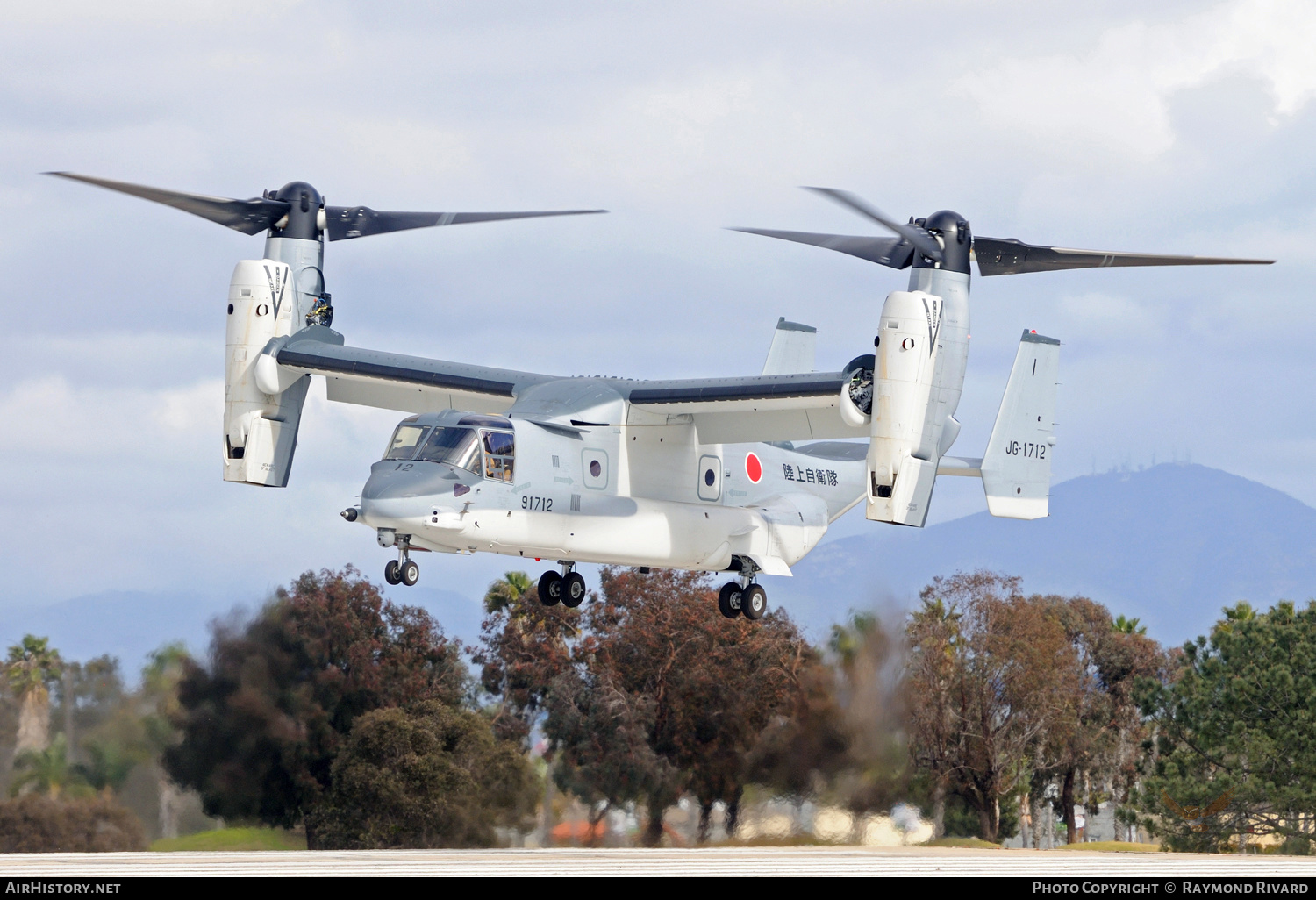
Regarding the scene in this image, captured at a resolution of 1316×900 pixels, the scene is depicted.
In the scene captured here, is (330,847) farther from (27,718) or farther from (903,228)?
(903,228)

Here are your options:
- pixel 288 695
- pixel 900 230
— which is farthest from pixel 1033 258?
pixel 288 695

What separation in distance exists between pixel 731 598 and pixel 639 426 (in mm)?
3416

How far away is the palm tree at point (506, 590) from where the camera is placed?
4681 centimetres

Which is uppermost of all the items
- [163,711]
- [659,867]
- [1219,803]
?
[163,711]

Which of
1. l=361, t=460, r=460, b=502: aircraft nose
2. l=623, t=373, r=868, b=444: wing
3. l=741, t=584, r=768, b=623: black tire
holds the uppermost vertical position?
l=623, t=373, r=868, b=444: wing

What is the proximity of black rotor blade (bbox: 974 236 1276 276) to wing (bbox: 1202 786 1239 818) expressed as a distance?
469 inches

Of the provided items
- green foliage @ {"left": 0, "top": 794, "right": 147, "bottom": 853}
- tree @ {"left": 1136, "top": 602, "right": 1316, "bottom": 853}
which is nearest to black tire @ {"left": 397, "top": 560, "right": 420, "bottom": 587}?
green foliage @ {"left": 0, "top": 794, "right": 147, "bottom": 853}

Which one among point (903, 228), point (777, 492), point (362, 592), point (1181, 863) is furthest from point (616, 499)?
point (362, 592)

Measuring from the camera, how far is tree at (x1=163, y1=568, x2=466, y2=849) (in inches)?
1184

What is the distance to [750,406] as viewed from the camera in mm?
23406

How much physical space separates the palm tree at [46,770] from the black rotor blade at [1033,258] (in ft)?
56.3

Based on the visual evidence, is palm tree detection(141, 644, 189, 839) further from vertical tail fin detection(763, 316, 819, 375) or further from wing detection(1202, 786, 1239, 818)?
wing detection(1202, 786, 1239, 818)

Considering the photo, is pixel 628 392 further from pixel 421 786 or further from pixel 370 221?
pixel 421 786

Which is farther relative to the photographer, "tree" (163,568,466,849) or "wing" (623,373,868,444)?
"tree" (163,568,466,849)
